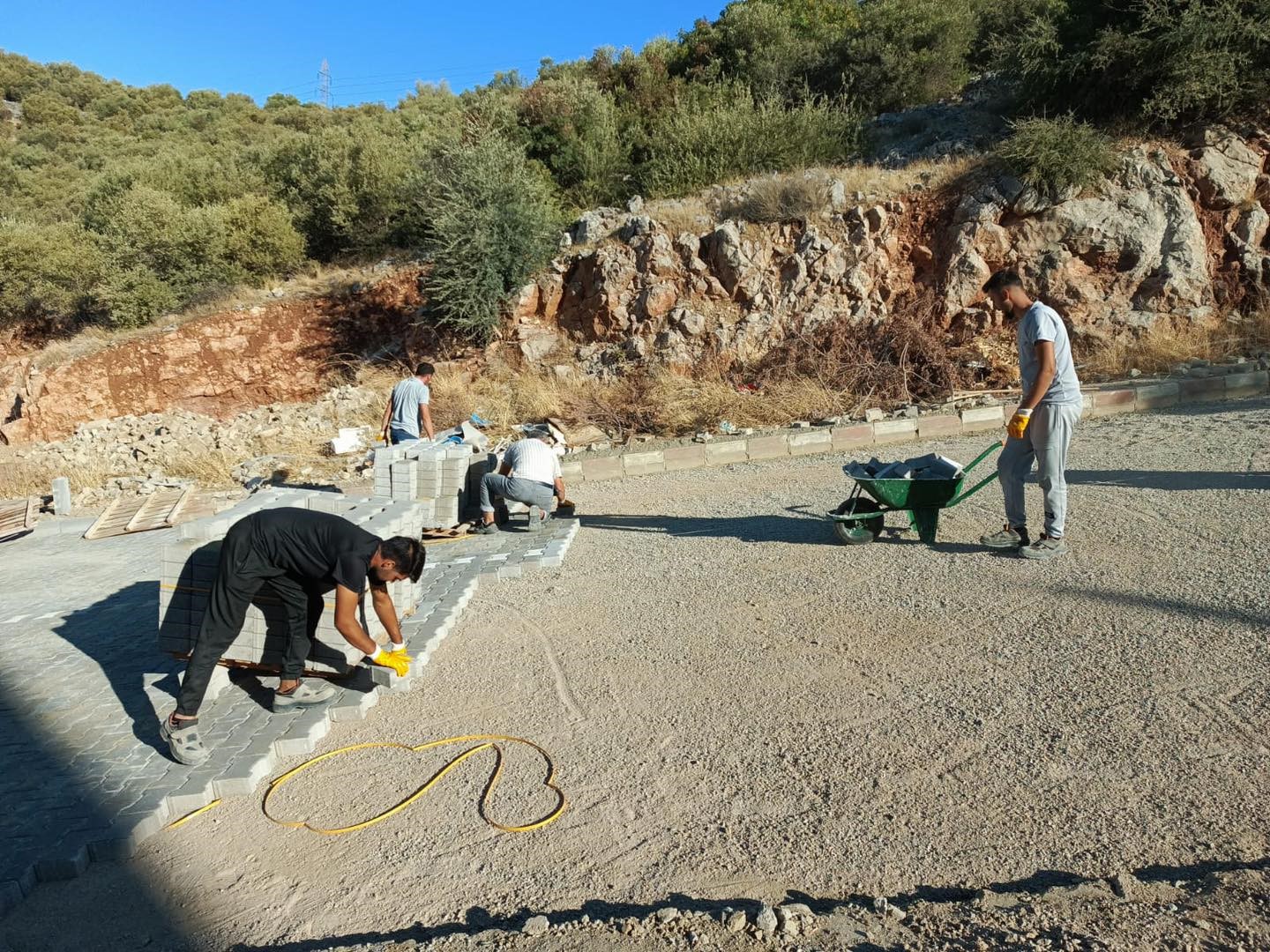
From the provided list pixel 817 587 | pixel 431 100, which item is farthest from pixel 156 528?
pixel 431 100

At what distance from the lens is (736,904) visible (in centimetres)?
298

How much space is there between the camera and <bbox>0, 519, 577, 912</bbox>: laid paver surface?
3.83 meters

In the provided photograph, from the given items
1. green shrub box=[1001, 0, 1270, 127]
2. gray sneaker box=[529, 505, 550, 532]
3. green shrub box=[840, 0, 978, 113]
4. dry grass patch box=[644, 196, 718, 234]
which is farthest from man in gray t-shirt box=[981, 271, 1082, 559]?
green shrub box=[840, 0, 978, 113]

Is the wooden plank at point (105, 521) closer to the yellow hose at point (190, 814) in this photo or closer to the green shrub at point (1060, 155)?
the yellow hose at point (190, 814)

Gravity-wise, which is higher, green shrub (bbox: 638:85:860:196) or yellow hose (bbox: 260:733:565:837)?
green shrub (bbox: 638:85:860:196)

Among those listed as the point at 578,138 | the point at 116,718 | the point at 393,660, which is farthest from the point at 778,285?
the point at 116,718

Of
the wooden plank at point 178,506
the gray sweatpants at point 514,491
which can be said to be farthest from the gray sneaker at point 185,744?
the wooden plank at point 178,506

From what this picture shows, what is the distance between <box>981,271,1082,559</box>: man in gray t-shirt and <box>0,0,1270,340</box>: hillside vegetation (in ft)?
37.6

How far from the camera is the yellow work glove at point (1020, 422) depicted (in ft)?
19.7

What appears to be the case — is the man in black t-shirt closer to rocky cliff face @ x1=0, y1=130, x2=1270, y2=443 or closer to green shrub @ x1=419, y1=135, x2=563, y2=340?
rocky cliff face @ x1=0, y1=130, x2=1270, y2=443

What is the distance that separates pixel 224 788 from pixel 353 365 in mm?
16470

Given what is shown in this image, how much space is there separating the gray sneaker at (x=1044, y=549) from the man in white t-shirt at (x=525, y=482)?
466 cm

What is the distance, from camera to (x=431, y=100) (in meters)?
36.3

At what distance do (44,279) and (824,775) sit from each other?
83.3 feet
